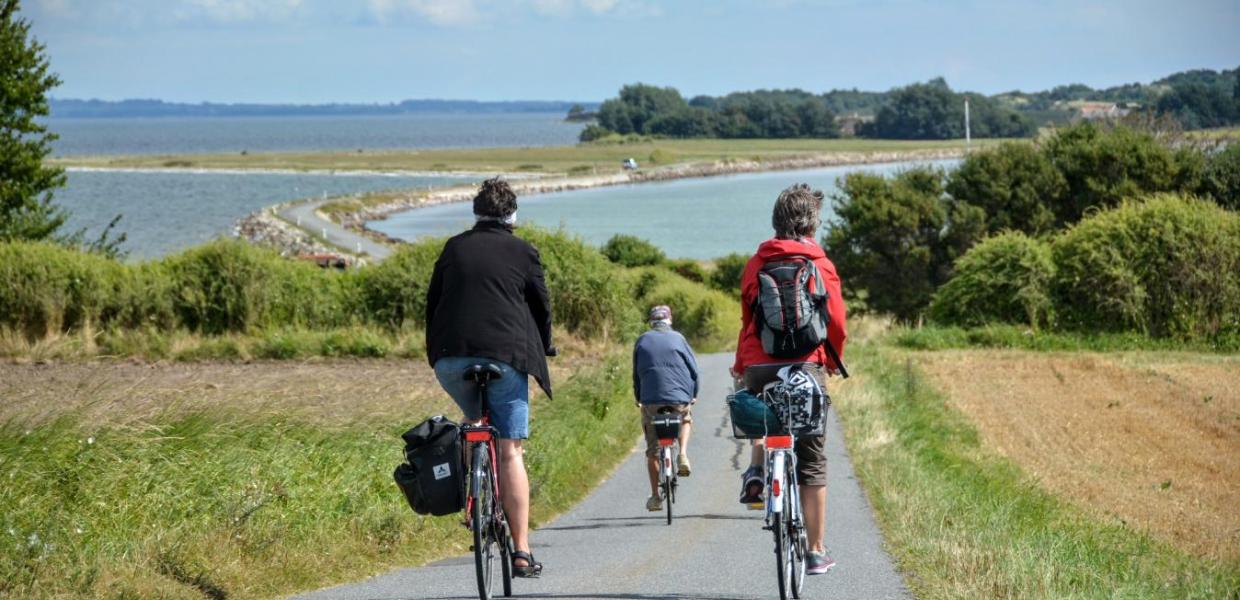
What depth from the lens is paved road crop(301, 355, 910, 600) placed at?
317 inches

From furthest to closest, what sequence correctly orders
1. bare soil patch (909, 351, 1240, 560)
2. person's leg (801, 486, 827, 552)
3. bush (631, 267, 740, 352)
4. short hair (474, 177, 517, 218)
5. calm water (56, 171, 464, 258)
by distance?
calm water (56, 171, 464, 258) → bush (631, 267, 740, 352) → bare soil patch (909, 351, 1240, 560) → person's leg (801, 486, 827, 552) → short hair (474, 177, 517, 218)

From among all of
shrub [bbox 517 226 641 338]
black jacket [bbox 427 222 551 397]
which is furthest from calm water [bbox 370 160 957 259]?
black jacket [bbox 427 222 551 397]

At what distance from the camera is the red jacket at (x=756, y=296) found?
7254 mm

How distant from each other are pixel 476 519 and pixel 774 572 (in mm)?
2287

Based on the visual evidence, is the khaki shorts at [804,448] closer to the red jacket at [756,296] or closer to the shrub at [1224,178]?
the red jacket at [756,296]

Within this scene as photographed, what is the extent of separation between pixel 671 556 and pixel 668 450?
271 cm

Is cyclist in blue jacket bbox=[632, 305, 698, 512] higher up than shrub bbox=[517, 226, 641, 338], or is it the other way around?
cyclist in blue jacket bbox=[632, 305, 698, 512]

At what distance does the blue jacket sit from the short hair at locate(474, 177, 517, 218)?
197 inches

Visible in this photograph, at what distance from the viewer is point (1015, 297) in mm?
41500

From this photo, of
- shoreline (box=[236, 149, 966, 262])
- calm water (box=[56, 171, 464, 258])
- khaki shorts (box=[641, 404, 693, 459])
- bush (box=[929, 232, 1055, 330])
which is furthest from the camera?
calm water (box=[56, 171, 464, 258])

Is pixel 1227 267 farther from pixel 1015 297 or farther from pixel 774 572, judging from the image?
pixel 774 572

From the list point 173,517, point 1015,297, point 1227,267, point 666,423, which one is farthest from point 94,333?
point 1227,267

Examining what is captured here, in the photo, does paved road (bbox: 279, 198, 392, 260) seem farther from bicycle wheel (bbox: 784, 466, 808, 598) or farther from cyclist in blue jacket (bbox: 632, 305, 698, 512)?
bicycle wheel (bbox: 784, 466, 808, 598)

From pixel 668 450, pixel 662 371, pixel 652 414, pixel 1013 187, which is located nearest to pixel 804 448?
pixel 668 450
